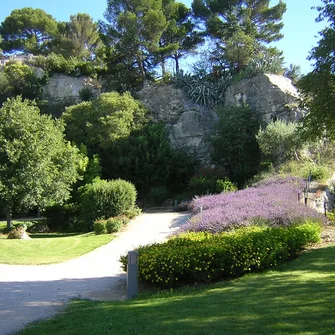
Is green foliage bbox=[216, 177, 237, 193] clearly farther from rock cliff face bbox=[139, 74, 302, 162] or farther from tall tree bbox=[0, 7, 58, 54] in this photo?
tall tree bbox=[0, 7, 58, 54]

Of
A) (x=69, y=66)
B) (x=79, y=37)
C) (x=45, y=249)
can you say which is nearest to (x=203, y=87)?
(x=69, y=66)

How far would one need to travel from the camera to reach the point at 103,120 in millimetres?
27500

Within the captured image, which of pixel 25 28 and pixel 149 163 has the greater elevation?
pixel 25 28

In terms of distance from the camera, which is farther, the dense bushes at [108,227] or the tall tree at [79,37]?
the tall tree at [79,37]

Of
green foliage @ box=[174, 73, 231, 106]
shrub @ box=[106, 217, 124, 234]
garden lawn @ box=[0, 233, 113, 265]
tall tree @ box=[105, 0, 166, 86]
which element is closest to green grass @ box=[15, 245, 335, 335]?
garden lawn @ box=[0, 233, 113, 265]

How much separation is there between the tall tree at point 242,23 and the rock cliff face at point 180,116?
4946 millimetres

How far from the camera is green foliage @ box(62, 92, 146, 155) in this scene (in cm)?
2753

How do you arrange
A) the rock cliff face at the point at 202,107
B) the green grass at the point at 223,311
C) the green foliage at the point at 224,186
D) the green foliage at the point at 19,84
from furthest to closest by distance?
1. the green foliage at the point at 19,84
2. the rock cliff face at the point at 202,107
3. the green foliage at the point at 224,186
4. the green grass at the point at 223,311

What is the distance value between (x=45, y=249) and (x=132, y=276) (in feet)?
23.5

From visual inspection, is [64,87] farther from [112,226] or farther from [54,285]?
[54,285]

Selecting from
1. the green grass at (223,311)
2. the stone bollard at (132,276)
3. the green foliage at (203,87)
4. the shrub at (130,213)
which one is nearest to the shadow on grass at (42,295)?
the stone bollard at (132,276)

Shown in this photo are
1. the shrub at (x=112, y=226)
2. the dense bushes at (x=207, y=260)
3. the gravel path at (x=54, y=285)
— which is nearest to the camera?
the gravel path at (x=54, y=285)

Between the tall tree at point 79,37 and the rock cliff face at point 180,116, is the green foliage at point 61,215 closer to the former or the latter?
the rock cliff face at point 180,116

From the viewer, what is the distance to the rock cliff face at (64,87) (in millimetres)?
35750
